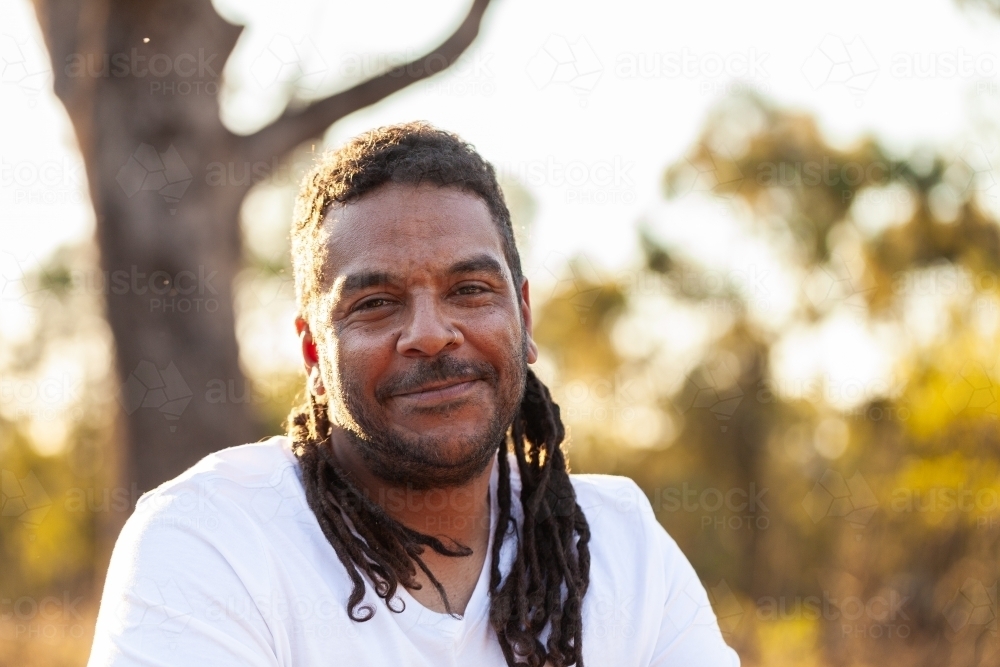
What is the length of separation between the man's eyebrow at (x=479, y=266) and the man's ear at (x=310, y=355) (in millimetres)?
454

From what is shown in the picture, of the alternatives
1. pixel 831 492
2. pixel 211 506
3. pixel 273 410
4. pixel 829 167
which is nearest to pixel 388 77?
pixel 211 506

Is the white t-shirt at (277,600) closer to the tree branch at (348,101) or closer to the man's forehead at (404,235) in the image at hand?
the man's forehead at (404,235)

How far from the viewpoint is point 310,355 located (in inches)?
105

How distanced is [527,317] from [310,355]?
593mm

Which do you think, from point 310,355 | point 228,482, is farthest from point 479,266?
point 228,482

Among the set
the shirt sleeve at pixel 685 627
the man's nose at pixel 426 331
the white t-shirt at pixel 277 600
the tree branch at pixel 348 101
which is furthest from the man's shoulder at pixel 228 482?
the tree branch at pixel 348 101

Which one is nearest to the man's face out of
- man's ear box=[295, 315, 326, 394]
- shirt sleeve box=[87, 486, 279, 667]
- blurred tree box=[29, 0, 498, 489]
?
man's ear box=[295, 315, 326, 394]

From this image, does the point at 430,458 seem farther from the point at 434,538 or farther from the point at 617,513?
the point at 617,513

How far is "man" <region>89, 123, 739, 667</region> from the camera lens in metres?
2.13

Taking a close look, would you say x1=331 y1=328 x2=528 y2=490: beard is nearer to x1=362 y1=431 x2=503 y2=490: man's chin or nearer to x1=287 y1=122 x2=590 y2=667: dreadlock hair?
x1=362 y1=431 x2=503 y2=490: man's chin

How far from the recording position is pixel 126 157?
16.4ft

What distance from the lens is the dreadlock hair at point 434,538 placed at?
234cm

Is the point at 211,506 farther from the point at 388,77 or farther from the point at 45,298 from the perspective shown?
the point at 45,298

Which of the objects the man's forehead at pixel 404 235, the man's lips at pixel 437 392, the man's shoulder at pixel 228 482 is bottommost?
the man's shoulder at pixel 228 482
